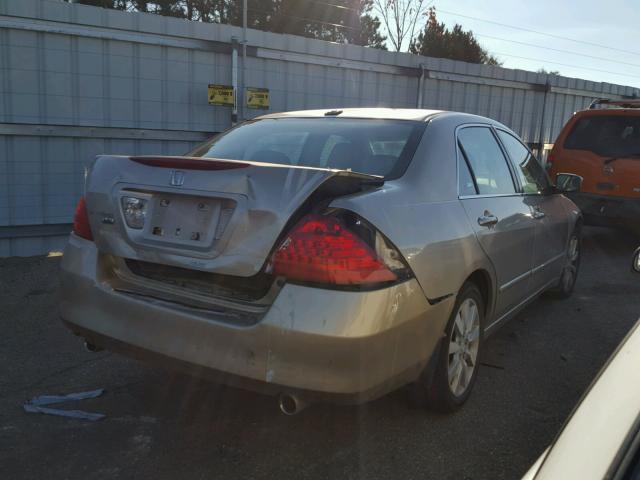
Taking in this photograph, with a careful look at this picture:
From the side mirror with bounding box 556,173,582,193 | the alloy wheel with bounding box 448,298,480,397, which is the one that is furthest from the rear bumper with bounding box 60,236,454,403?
the side mirror with bounding box 556,173,582,193

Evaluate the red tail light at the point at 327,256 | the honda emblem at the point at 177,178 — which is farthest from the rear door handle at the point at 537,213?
the honda emblem at the point at 177,178

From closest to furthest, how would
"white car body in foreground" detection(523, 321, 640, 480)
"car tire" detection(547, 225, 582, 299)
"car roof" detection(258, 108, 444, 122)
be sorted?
"white car body in foreground" detection(523, 321, 640, 480) → "car roof" detection(258, 108, 444, 122) → "car tire" detection(547, 225, 582, 299)

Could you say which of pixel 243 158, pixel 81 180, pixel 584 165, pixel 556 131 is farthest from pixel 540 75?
pixel 243 158

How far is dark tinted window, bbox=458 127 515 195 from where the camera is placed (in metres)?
3.33

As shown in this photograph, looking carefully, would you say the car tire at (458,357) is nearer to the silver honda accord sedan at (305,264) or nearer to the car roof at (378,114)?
the silver honda accord sedan at (305,264)

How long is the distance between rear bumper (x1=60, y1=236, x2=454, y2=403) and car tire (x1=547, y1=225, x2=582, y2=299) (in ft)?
9.81

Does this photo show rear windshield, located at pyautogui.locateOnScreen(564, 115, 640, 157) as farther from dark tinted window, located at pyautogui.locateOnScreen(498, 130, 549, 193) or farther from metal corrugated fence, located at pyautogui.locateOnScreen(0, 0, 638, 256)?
dark tinted window, located at pyautogui.locateOnScreen(498, 130, 549, 193)

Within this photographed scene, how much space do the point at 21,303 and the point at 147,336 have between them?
2911mm

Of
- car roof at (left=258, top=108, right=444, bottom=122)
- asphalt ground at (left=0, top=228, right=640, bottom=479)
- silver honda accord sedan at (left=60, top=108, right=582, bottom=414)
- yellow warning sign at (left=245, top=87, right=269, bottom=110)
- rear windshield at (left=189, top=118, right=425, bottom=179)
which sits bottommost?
asphalt ground at (left=0, top=228, right=640, bottom=479)

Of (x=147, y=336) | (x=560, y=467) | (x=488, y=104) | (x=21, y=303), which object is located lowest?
(x=21, y=303)

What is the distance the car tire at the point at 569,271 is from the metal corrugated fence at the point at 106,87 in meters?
4.16

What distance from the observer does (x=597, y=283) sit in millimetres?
5996

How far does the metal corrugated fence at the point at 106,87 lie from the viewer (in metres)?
6.09

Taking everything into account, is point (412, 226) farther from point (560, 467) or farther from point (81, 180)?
point (81, 180)
